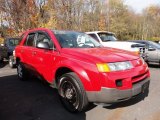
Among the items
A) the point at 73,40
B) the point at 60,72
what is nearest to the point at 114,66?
the point at 60,72

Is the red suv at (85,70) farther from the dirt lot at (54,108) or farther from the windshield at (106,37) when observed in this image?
the windshield at (106,37)

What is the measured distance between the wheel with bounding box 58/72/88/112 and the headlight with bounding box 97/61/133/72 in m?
0.55

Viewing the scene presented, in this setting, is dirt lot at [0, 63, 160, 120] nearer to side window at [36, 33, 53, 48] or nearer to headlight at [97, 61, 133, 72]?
headlight at [97, 61, 133, 72]

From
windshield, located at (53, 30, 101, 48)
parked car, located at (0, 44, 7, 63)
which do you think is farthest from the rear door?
parked car, located at (0, 44, 7, 63)

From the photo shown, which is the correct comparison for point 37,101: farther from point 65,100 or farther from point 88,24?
point 88,24

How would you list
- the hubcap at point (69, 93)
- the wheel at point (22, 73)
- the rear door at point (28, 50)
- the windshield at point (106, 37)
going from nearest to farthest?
the hubcap at point (69, 93) < the rear door at point (28, 50) < the wheel at point (22, 73) < the windshield at point (106, 37)

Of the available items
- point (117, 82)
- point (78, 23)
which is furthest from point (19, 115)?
point (78, 23)

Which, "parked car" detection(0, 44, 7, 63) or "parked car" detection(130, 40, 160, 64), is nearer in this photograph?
"parked car" detection(130, 40, 160, 64)

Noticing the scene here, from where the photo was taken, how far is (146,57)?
38.9ft

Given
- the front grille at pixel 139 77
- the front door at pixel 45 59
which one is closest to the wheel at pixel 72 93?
the front door at pixel 45 59

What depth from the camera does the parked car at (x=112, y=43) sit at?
408 inches

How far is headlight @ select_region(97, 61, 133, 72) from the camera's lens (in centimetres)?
418

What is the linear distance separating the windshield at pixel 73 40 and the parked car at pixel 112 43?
4.49 m

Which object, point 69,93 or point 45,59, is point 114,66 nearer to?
point 69,93
